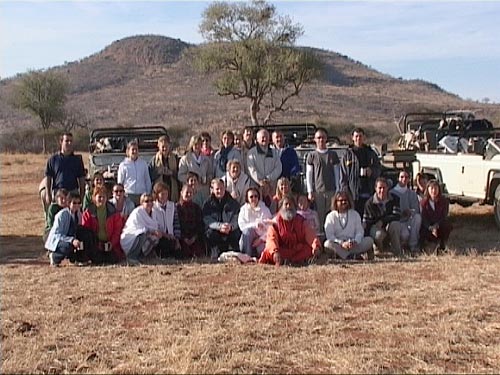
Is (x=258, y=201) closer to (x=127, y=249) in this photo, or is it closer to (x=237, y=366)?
(x=127, y=249)

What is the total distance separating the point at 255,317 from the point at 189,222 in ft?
11.5

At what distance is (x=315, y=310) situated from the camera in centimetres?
695

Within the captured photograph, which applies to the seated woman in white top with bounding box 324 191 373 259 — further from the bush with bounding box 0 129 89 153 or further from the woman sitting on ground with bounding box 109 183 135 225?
the bush with bounding box 0 129 89 153

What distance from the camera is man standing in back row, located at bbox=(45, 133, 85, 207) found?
10391 mm

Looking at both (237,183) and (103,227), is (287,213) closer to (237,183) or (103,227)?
(237,183)

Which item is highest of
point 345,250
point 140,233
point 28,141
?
point 140,233

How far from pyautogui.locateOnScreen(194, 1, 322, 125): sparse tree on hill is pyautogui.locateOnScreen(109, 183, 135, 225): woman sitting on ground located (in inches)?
1208

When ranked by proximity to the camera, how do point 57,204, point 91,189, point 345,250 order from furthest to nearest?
1. point 91,189
2. point 57,204
3. point 345,250

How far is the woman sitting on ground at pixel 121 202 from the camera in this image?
32.8ft

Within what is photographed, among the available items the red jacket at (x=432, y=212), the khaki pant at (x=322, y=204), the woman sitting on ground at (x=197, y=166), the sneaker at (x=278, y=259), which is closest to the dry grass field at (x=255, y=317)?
the sneaker at (x=278, y=259)

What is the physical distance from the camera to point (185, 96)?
77.4m

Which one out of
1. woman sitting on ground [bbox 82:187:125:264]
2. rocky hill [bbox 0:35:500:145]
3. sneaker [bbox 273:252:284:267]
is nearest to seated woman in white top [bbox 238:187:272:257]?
sneaker [bbox 273:252:284:267]

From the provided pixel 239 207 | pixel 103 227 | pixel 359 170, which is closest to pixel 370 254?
pixel 359 170

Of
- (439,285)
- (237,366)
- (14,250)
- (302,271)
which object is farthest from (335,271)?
(14,250)
